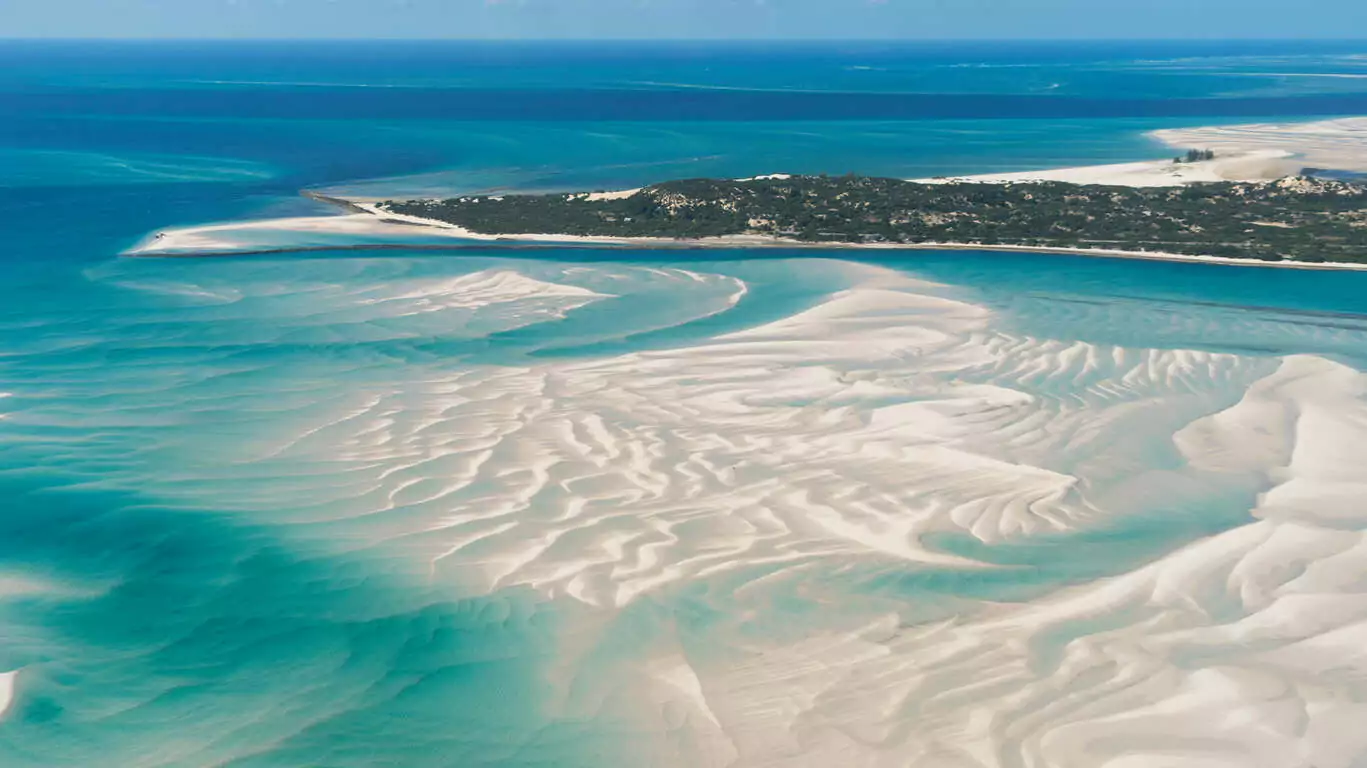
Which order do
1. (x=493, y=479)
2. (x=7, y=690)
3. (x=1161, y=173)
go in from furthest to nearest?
1. (x=1161, y=173)
2. (x=493, y=479)
3. (x=7, y=690)

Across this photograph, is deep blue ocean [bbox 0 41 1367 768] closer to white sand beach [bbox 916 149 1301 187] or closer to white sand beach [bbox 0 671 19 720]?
white sand beach [bbox 0 671 19 720]

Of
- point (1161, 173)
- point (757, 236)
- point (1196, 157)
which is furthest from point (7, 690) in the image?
point (1196, 157)

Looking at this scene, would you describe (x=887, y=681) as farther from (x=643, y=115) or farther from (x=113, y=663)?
(x=643, y=115)

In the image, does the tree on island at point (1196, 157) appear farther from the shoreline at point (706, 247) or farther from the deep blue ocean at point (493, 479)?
the deep blue ocean at point (493, 479)

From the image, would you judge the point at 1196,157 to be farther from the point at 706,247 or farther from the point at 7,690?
the point at 7,690

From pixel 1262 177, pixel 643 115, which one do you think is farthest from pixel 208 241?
pixel 643 115
